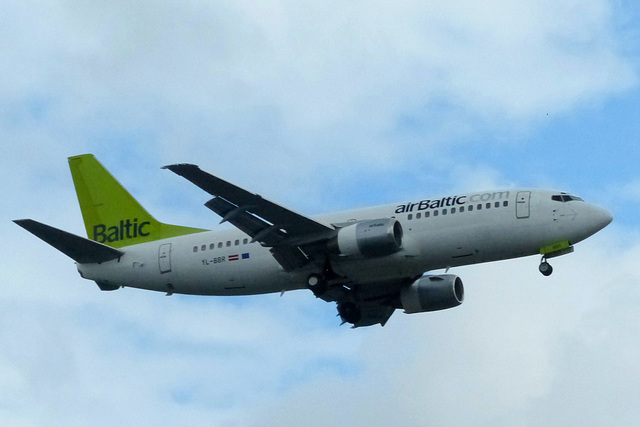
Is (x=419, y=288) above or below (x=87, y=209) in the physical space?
below

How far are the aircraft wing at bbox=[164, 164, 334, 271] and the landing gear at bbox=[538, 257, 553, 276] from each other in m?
9.48

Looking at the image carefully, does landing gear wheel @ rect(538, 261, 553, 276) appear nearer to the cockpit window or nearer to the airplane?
the airplane

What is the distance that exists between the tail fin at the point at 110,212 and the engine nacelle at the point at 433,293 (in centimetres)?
1116

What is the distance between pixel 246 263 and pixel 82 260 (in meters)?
9.05

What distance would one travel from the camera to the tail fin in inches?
2409

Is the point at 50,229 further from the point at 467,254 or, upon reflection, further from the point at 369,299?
the point at 467,254

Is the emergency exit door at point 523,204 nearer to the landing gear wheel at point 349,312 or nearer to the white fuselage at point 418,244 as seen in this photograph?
the white fuselage at point 418,244

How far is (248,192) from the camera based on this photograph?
2029 inches

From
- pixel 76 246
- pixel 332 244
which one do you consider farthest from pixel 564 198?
pixel 76 246

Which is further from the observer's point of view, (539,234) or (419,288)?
(419,288)

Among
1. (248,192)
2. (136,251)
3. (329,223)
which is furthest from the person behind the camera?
(136,251)

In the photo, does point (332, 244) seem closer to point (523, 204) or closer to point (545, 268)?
point (523, 204)

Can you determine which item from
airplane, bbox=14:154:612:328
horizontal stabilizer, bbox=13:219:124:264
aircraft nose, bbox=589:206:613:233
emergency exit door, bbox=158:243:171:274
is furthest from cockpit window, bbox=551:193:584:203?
horizontal stabilizer, bbox=13:219:124:264

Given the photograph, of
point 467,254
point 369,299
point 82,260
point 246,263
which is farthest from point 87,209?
point 467,254
